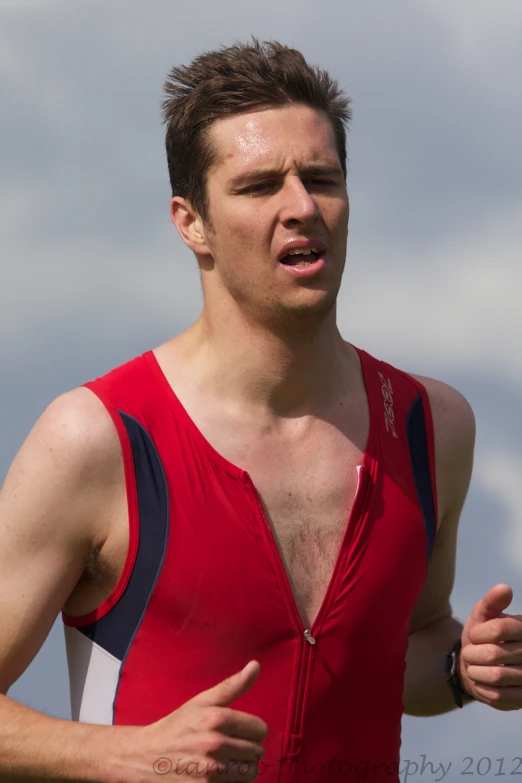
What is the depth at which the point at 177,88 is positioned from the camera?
6109 millimetres

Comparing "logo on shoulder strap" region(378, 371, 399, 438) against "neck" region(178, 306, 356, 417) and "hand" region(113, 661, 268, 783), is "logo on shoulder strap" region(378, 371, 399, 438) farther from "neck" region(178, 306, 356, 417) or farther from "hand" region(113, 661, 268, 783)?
"hand" region(113, 661, 268, 783)

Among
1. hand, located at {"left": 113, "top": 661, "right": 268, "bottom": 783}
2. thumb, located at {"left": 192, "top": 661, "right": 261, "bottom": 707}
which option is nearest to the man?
hand, located at {"left": 113, "top": 661, "right": 268, "bottom": 783}

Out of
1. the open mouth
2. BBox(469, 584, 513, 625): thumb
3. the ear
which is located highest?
the ear

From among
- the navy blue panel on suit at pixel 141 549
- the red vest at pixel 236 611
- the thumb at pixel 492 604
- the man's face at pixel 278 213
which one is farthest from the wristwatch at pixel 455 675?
the man's face at pixel 278 213

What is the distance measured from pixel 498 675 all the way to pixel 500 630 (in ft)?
0.60

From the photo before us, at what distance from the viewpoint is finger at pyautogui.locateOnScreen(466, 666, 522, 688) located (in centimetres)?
530

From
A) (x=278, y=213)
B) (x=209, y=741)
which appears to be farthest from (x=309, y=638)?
(x=278, y=213)

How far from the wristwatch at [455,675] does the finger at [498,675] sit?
2.13 feet

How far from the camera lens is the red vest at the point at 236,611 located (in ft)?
17.4

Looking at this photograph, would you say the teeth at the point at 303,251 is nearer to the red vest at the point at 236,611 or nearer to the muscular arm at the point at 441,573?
the red vest at the point at 236,611

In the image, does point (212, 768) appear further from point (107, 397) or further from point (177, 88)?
point (177, 88)

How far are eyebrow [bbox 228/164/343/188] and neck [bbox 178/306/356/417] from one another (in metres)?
0.55

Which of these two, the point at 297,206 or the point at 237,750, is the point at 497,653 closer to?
the point at 237,750

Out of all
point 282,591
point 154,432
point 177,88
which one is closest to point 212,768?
point 282,591
